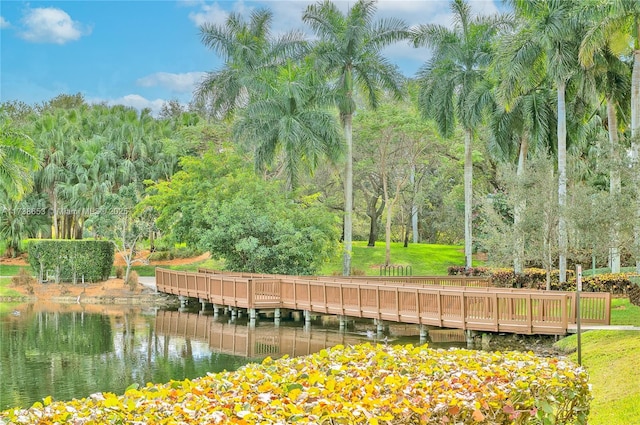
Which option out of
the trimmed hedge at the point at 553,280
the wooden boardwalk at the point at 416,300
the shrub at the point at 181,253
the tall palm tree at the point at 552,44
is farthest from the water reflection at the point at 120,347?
the shrub at the point at 181,253

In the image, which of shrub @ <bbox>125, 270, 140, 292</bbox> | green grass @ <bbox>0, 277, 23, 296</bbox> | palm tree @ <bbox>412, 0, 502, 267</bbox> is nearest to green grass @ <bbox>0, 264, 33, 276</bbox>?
green grass @ <bbox>0, 277, 23, 296</bbox>

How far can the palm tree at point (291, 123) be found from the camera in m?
40.9

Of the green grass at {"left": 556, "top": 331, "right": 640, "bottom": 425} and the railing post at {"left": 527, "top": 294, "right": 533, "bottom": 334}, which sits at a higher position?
the railing post at {"left": 527, "top": 294, "right": 533, "bottom": 334}

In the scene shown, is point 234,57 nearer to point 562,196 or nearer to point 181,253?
point 181,253

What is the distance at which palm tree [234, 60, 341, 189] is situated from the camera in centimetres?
4094

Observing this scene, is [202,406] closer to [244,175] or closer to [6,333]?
[6,333]

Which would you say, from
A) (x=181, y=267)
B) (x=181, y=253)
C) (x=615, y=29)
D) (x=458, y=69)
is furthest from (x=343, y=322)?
(x=181, y=253)

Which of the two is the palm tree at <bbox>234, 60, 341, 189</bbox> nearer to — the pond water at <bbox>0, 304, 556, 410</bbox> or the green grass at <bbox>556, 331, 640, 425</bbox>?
the pond water at <bbox>0, 304, 556, 410</bbox>

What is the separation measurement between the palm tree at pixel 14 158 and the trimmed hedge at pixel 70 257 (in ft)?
20.6

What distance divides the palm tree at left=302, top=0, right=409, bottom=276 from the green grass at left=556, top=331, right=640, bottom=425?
23137 mm

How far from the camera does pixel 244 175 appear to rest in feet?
132

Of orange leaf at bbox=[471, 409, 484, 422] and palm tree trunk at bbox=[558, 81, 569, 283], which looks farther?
palm tree trunk at bbox=[558, 81, 569, 283]

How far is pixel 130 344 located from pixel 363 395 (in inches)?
816

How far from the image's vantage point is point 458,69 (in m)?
42.8
